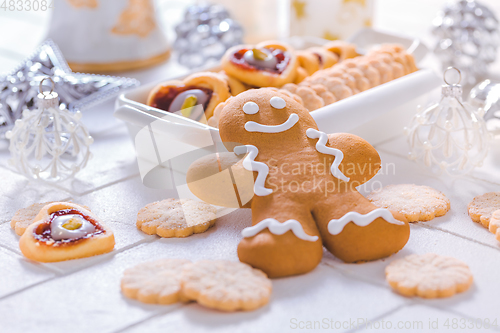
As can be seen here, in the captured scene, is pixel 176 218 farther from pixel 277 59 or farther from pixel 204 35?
pixel 204 35

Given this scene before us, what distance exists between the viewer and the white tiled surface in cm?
61

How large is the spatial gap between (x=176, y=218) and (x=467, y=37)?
32.7 inches

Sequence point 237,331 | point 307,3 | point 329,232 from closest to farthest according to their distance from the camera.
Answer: point 237,331 < point 329,232 < point 307,3

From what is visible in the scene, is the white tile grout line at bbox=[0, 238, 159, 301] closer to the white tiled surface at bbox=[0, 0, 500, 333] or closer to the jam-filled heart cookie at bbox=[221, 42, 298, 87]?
the white tiled surface at bbox=[0, 0, 500, 333]

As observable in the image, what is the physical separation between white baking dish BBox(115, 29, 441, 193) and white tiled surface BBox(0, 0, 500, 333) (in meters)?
0.07

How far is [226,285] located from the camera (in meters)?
0.64

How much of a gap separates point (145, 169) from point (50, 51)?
411mm

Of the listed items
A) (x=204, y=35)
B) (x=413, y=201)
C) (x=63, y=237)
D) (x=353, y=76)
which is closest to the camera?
(x=63, y=237)

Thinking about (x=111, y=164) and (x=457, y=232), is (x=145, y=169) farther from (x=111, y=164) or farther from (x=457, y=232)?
(x=457, y=232)

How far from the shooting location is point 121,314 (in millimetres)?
626

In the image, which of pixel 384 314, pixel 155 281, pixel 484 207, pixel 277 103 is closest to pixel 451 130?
pixel 484 207

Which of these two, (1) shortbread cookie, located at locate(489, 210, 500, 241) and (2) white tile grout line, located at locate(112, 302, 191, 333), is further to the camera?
(1) shortbread cookie, located at locate(489, 210, 500, 241)

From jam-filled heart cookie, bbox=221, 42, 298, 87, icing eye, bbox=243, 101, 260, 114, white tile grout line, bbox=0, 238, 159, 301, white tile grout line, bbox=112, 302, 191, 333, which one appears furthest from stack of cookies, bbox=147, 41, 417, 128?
white tile grout line, bbox=112, 302, 191, 333

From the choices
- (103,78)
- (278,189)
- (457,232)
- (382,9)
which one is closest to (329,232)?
(278,189)
